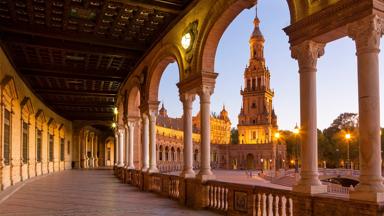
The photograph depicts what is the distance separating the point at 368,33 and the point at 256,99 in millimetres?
92557

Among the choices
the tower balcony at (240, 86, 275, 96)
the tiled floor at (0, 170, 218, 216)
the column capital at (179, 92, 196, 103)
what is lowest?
the tiled floor at (0, 170, 218, 216)

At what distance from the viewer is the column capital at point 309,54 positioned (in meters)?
7.17

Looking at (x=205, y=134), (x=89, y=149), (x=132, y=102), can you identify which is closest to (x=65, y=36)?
(x=205, y=134)

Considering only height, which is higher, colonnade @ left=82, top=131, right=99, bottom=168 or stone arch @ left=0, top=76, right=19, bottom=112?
stone arch @ left=0, top=76, right=19, bottom=112

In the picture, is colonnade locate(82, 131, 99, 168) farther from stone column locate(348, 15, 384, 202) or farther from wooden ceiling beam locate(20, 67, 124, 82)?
stone column locate(348, 15, 384, 202)

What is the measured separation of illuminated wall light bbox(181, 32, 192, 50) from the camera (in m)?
12.5

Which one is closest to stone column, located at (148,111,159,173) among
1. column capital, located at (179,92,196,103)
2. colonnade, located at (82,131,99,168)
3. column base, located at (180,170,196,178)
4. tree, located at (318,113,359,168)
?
column capital, located at (179,92,196,103)

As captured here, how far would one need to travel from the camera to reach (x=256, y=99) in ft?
320

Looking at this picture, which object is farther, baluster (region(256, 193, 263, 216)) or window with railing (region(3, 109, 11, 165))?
window with railing (region(3, 109, 11, 165))

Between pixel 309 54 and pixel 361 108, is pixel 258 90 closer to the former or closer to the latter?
pixel 309 54

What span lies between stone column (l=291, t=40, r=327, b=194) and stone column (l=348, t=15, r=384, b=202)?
3.47ft

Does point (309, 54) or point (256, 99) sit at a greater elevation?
point (256, 99)

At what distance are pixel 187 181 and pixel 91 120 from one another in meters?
36.6

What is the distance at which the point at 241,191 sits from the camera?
9250 millimetres
